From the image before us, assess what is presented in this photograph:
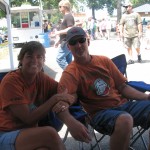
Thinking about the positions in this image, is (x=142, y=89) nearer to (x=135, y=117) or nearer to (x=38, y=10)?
(x=135, y=117)

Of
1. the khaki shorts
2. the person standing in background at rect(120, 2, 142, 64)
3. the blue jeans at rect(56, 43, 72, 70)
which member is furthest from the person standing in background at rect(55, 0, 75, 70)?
the khaki shorts

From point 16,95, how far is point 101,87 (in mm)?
945

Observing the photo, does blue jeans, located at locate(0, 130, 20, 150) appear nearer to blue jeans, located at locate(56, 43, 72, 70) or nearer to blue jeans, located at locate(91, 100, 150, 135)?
blue jeans, located at locate(91, 100, 150, 135)

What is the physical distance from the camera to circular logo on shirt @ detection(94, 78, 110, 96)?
331cm

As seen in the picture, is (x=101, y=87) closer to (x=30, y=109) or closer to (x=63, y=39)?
(x=30, y=109)

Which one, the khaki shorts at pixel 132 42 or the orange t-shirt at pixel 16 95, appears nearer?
the orange t-shirt at pixel 16 95

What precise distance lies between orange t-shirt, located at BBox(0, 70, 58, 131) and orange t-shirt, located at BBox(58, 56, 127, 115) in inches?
13.2

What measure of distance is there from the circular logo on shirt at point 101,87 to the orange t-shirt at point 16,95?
0.57m

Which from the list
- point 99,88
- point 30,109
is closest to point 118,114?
point 99,88

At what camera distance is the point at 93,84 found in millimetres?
3301

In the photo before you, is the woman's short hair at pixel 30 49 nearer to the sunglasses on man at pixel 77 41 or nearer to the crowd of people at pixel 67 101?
the crowd of people at pixel 67 101

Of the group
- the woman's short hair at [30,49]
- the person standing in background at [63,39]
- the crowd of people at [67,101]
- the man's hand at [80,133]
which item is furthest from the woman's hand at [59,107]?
the person standing in background at [63,39]

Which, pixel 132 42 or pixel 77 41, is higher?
pixel 77 41

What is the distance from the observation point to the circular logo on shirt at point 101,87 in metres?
3.31
